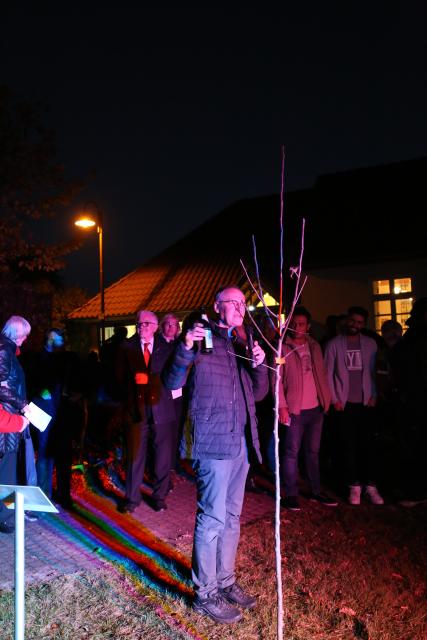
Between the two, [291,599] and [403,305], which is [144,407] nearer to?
[291,599]

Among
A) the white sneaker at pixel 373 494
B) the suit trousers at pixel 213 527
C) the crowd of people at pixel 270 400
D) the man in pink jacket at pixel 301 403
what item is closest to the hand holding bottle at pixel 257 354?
the suit trousers at pixel 213 527

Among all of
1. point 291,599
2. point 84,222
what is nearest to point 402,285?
point 84,222

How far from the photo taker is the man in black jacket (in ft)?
14.1

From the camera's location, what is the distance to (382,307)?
17.7m

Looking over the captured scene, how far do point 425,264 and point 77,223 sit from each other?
29.6 ft

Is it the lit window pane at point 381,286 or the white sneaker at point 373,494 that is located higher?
the lit window pane at point 381,286

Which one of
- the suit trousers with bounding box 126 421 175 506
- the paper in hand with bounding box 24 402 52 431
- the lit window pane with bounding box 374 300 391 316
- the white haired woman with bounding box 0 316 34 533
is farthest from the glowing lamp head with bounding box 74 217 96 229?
the paper in hand with bounding box 24 402 52 431

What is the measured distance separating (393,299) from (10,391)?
44.7 feet

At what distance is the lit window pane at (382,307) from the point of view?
17625 mm

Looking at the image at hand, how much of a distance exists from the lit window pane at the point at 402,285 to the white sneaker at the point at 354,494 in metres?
10.8

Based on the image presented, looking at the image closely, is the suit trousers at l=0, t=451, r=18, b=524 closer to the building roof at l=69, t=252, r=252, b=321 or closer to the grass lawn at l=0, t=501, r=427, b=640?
the grass lawn at l=0, t=501, r=427, b=640

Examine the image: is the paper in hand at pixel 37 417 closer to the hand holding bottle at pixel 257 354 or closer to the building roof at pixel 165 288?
the hand holding bottle at pixel 257 354

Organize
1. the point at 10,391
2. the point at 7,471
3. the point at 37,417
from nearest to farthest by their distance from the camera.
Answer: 1. the point at 37,417
2. the point at 10,391
3. the point at 7,471

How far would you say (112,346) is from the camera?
10812 millimetres
